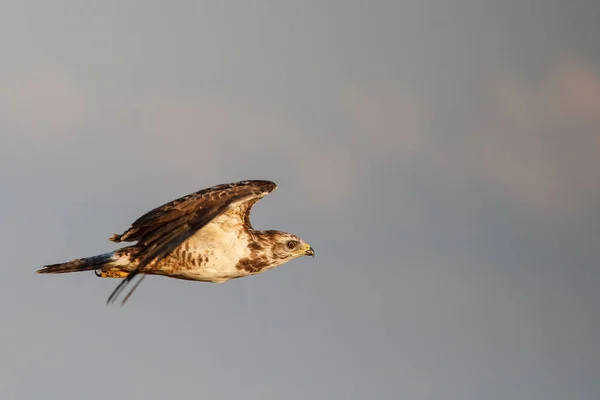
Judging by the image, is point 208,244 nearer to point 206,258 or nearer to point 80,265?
point 206,258

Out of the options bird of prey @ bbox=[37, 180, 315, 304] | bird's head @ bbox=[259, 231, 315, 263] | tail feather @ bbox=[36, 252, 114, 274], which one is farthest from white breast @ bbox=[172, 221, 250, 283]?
tail feather @ bbox=[36, 252, 114, 274]

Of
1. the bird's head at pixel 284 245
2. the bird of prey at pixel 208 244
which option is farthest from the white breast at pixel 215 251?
the bird's head at pixel 284 245

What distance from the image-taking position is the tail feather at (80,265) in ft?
78.8

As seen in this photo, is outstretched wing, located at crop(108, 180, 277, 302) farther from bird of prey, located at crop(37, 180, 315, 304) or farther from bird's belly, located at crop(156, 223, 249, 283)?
bird's belly, located at crop(156, 223, 249, 283)

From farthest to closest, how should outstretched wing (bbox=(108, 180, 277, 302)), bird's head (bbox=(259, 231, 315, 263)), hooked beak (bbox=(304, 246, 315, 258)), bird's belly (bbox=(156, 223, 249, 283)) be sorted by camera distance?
hooked beak (bbox=(304, 246, 315, 258)) → bird's head (bbox=(259, 231, 315, 263)) → bird's belly (bbox=(156, 223, 249, 283)) → outstretched wing (bbox=(108, 180, 277, 302))

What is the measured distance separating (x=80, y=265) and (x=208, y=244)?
247 cm

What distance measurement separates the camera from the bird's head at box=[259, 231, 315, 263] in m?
24.7

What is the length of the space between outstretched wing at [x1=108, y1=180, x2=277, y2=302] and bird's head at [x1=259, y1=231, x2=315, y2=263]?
142 centimetres

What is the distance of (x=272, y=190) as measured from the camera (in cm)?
2388

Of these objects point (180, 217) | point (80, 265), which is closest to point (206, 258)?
point (180, 217)

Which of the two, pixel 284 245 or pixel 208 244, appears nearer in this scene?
pixel 208 244

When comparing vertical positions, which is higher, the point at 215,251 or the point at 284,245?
the point at 284,245

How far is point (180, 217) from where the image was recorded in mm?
22422

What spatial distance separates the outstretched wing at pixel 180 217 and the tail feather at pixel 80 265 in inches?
24.4
